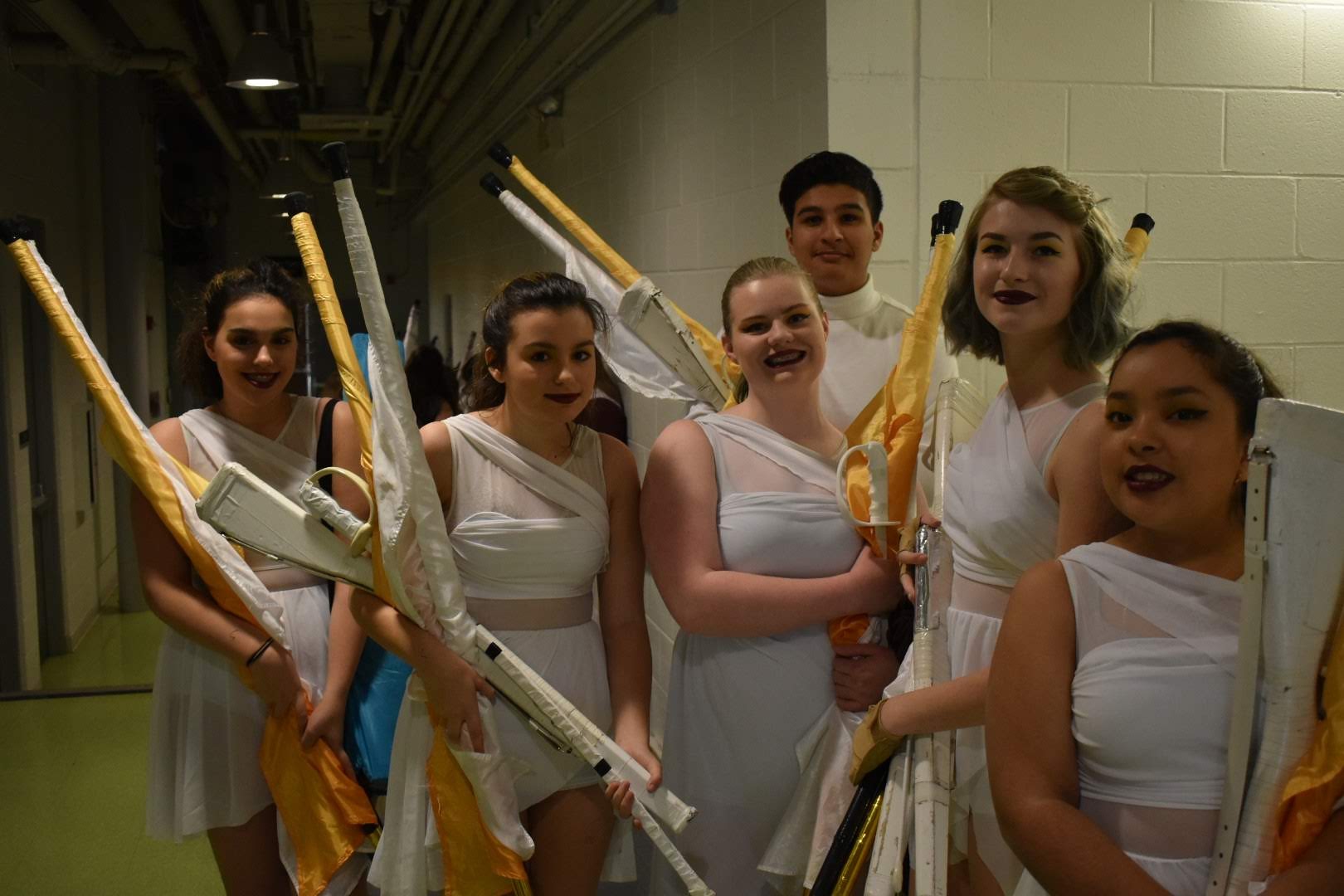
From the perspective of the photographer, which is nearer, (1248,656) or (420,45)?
(1248,656)

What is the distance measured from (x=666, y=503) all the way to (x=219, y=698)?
0.92 m

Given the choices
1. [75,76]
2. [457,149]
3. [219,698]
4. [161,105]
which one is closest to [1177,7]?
[219,698]

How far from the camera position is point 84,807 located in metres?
3.66

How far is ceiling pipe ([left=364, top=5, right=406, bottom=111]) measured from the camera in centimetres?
552

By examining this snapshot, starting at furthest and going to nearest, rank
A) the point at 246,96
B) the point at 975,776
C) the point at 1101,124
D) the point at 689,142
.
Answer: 1. the point at 246,96
2. the point at 689,142
3. the point at 1101,124
4. the point at 975,776

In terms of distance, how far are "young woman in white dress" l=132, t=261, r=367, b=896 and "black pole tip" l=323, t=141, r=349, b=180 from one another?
1.91 ft

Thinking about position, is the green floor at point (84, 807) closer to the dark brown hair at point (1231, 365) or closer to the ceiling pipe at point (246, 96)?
the ceiling pipe at point (246, 96)

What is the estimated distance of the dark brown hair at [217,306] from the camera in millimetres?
2227

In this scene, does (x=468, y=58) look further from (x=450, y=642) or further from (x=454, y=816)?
(x=454, y=816)

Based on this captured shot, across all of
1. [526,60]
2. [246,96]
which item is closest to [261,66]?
[526,60]

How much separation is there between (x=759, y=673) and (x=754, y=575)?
17 cm

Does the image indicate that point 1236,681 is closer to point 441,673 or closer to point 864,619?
point 864,619

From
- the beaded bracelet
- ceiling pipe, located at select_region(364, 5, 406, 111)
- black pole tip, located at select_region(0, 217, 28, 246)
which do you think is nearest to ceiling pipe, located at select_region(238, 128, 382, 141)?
ceiling pipe, located at select_region(364, 5, 406, 111)

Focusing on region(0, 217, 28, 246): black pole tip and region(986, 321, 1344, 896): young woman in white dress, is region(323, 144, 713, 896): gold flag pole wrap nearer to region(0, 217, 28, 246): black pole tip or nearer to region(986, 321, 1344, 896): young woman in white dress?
region(986, 321, 1344, 896): young woman in white dress
